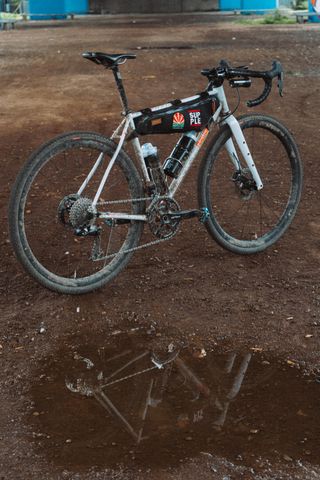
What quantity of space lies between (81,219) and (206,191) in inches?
33.8

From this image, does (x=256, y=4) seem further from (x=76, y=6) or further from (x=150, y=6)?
(x=76, y=6)

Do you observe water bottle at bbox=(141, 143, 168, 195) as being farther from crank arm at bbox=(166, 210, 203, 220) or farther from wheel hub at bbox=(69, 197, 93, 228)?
wheel hub at bbox=(69, 197, 93, 228)

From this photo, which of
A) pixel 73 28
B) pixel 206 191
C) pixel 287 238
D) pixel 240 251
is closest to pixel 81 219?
pixel 206 191

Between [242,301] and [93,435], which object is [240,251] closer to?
[242,301]

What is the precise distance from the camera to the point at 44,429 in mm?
3143

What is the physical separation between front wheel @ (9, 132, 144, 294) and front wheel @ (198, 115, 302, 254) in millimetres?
518

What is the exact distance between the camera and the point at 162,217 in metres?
4.46

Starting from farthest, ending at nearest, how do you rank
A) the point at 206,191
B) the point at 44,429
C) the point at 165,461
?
the point at 206,191 → the point at 44,429 → the point at 165,461

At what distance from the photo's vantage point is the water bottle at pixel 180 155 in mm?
4562

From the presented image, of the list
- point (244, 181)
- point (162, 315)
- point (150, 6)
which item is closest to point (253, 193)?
point (244, 181)

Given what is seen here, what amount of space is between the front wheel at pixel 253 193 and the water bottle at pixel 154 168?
26 centimetres

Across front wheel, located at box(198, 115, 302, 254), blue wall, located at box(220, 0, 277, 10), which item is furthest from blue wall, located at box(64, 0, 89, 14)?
front wheel, located at box(198, 115, 302, 254)

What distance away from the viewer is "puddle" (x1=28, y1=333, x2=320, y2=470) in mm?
2980

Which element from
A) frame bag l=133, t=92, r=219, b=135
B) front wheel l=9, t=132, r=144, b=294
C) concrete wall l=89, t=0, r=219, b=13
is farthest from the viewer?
concrete wall l=89, t=0, r=219, b=13
